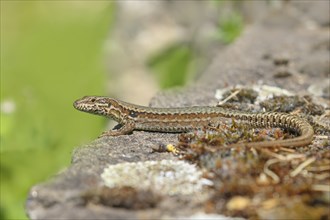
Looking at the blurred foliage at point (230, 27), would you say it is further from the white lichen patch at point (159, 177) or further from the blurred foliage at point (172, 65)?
the white lichen patch at point (159, 177)

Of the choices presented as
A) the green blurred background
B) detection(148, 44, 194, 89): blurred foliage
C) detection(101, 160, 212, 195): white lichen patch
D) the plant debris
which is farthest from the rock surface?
the green blurred background

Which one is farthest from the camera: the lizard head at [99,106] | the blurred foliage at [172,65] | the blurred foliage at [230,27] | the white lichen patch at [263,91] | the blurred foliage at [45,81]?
the blurred foliage at [172,65]

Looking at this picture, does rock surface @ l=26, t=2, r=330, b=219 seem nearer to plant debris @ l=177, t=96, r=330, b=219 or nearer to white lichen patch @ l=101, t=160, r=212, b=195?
white lichen patch @ l=101, t=160, r=212, b=195

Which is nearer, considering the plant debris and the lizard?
the plant debris

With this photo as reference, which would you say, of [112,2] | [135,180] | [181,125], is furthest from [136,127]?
[112,2]

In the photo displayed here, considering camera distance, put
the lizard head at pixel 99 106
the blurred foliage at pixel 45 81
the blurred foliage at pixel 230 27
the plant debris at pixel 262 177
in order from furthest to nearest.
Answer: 1. the blurred foliage at pixel 230 27
2. the blurred foliage at pixel 45 81
3. the lizard head at pixel 99 106
4. the plant debris at pixel 262 177

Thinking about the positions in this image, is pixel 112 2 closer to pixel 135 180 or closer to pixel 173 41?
pixel 173 41

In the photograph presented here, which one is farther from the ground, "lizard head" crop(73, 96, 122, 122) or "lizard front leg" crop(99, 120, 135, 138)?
"lizard head" crop(73, 96, 122, 122)

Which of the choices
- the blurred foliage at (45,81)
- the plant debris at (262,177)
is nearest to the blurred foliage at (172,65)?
the blurred foliage at (45,81)

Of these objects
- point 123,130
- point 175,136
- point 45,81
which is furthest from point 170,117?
point 45,81

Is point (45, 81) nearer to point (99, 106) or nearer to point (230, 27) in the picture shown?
point (230, 27)
